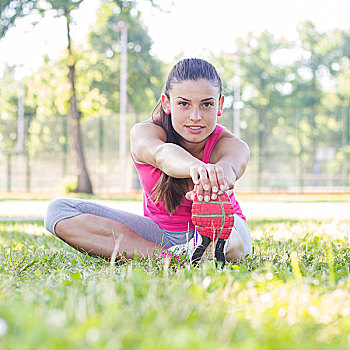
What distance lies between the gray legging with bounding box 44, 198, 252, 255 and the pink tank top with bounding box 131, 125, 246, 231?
0.17 feet

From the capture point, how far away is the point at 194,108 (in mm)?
3066

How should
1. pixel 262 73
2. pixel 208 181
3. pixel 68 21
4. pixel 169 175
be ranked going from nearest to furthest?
pixel 208 181 < pixel 169 175 < pixel 68 21 < pixel 262 73

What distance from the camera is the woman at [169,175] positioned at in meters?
3.06

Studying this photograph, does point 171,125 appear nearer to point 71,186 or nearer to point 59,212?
point 59,212

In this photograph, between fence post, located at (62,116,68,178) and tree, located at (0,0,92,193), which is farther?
fence post, located at (62,116,68,178)

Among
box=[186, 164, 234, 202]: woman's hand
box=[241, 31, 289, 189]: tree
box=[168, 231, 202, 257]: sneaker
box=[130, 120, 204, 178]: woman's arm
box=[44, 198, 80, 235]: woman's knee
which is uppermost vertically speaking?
box=[241, 31, 289, 189]: tree

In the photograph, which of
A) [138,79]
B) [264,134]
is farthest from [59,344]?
[138,79]

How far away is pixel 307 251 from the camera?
3395 millimetres

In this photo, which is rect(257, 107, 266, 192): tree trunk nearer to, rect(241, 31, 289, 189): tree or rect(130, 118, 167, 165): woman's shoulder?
rect(241, 31, 289, 189): tree

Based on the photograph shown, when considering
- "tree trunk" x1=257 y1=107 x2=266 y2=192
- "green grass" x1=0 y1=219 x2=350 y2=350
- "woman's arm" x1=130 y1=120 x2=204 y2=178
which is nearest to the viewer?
"green grass" x1=0 y1=219 x2=350 y2=350

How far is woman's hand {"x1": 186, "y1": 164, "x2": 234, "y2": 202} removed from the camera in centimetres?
Answer: 254

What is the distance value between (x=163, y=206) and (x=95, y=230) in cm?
53

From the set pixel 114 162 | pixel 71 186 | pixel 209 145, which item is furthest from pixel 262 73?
pixel 209 145

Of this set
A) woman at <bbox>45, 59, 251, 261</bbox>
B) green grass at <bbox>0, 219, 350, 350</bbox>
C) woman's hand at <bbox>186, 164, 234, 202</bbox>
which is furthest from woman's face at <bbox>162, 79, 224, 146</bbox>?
green grass at <bbox>0, 219, 350, 350</bbox>
